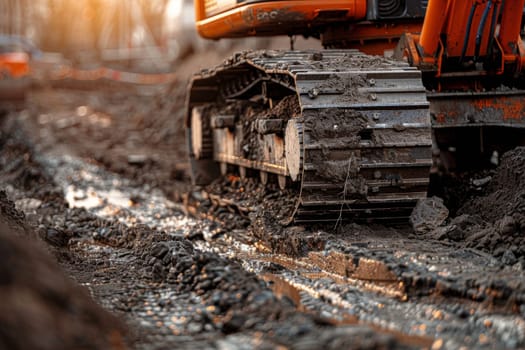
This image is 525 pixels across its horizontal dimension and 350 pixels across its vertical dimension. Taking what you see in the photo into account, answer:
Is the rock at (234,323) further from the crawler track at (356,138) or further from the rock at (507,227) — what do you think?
the rock at (507,227)

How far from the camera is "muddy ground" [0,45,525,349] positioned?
174 inches

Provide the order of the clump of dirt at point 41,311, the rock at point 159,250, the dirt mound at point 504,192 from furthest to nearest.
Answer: the dirt mound at point 504,192 < the rock at point 159,250 < the clump of dirt at point 41,311

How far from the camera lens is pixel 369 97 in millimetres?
7301

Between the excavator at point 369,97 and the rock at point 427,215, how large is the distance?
13 cm

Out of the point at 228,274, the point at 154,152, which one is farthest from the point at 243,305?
the point at 154,152

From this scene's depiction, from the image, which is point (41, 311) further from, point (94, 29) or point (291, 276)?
point (94, 29)

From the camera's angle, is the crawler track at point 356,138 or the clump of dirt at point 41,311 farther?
the crawler track at point 356,138

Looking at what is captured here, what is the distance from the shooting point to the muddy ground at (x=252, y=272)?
442 cm

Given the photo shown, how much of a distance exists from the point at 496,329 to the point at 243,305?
1449mm

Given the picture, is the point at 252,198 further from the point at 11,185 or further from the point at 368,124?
the point at 11,185

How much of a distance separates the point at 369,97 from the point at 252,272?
171 centimetres

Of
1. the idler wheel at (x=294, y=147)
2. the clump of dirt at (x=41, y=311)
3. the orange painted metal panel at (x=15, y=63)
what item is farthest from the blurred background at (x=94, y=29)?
the clump of dirt at (x=41, y=311)

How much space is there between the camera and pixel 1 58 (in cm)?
2589

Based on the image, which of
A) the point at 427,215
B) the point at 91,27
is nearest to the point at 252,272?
the point at 427,215
